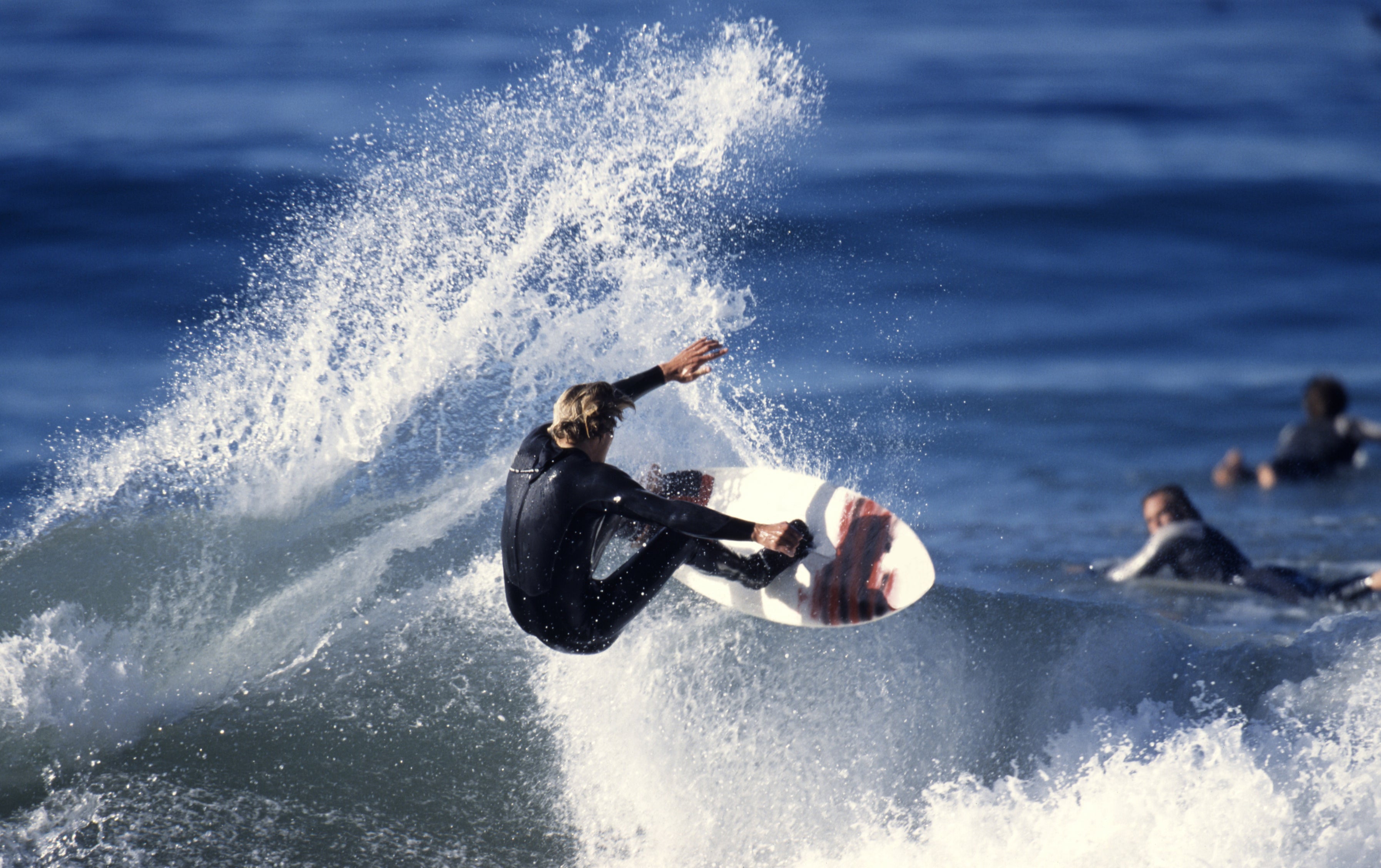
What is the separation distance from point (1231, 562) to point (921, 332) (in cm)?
625

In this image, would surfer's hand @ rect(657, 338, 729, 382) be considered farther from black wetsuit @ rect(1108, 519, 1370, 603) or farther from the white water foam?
black wetsuit @ rect(1108, 519, 1370, 603)

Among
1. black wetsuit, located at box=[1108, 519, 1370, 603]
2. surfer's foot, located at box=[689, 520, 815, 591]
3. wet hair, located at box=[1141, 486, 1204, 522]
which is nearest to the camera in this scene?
surfer's foot, located at box=[689, 520, 815, 591]

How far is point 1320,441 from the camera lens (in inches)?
392

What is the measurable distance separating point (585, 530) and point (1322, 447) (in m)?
8.41

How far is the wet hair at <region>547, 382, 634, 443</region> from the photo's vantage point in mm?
3953

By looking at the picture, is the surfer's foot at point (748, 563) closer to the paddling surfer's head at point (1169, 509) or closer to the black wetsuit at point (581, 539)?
the black wetsuit at point (581, 539)

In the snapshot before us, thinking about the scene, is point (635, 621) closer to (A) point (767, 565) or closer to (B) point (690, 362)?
(A) point (767, 565)

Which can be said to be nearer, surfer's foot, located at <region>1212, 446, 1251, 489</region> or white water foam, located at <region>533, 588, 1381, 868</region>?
white water foam, located at <region>533, 588, 1381, 868</region>

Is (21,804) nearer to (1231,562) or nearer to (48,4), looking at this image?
(1231,562)

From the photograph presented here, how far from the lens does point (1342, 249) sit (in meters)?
17.7

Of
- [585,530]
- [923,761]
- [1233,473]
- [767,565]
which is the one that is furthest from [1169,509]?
[585,530]

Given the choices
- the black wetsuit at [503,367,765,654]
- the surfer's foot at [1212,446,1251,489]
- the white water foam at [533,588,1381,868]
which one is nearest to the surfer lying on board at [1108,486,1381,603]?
the white water foam at [533,588,1381,868]

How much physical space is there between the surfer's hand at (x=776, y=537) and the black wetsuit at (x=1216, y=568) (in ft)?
14.4

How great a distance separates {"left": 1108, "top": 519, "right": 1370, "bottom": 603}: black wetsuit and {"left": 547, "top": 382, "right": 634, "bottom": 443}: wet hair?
4840mm
